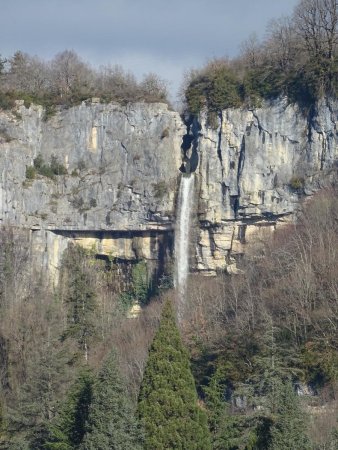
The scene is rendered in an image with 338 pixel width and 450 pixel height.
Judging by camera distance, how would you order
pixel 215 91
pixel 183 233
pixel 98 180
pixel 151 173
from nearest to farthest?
pixel 183 233, pixel 215 91, pixel 151 173, pixel 98 180

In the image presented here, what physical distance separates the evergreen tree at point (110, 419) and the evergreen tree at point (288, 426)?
9.69 feet

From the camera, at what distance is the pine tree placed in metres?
24.2

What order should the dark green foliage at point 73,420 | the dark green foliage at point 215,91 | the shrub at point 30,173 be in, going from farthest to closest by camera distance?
1. the shrub at point 30,173
2. the dark green foliage at point 215,91
3. the dark green foliage at point 73,420

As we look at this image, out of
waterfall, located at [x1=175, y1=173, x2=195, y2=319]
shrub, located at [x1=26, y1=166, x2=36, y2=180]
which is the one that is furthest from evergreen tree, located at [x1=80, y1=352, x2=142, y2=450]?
shrub, located at [x1=26, y1=166, x2=36, y2=180]

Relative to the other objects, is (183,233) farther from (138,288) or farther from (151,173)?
(138,288)

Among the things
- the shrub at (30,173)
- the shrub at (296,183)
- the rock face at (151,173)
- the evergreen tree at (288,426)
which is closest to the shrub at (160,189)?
the rock face at (151,173)

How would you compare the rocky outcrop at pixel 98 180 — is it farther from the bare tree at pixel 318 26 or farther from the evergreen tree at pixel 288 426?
the evergreen tree at pixel 288 426

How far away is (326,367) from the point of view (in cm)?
3231

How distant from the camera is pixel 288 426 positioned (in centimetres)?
2317

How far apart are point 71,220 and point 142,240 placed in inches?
133

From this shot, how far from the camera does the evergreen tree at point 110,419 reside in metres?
23.3

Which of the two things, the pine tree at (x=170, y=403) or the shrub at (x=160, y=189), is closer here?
the pine tree at (x=170, y=403)

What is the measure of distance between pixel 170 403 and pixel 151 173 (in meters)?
26.6

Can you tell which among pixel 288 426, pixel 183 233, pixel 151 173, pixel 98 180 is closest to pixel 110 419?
pixel 288 426
